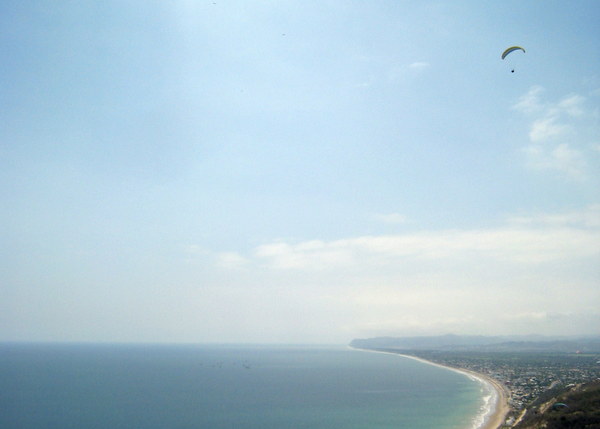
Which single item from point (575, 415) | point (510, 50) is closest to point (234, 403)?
point (575, 415)

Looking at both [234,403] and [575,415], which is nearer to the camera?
[575,415]

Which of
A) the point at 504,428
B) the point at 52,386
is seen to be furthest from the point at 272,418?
the point at 52,386

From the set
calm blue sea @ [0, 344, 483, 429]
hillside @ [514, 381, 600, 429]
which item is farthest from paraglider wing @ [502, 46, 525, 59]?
calm blue sea @ [0, 344, 483, 429]

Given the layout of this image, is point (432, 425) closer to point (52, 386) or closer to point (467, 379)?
point (467, 379)

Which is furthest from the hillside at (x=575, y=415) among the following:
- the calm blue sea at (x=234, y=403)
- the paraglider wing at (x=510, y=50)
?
the paraglider wing at (x=510, y=50)

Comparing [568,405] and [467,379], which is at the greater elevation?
[568,405]

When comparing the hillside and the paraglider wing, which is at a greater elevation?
the paraglider wing

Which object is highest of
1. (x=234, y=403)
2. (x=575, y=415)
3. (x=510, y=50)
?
(x=510, y=50)

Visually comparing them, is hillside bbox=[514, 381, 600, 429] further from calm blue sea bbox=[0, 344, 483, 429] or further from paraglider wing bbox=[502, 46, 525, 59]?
paraglider wing bbox=[502, 46, 525, 59]

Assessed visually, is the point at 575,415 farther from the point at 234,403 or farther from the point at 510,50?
the point at 234,403

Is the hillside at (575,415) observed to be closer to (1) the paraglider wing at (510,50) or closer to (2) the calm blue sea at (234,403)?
(2) the calm blue sea at (234,403)

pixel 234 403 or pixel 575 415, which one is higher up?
pixel 575 415
